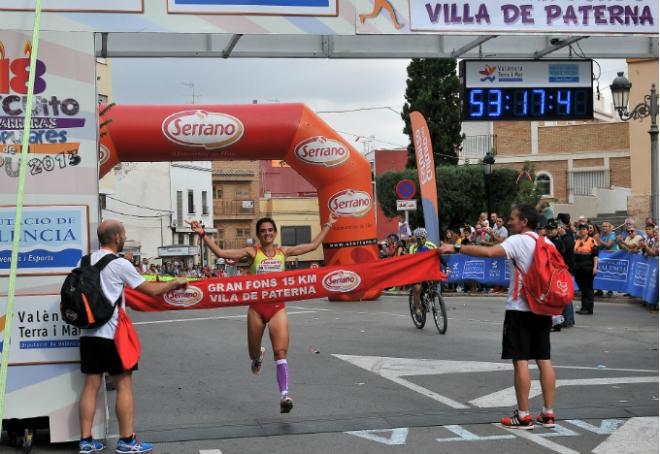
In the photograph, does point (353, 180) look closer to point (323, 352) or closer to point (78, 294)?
point (323, 352)

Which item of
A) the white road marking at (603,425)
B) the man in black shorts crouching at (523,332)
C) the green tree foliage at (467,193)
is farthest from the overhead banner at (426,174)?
the green tree foliage at (467,193)

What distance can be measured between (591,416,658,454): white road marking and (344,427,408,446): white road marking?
4.88 feet

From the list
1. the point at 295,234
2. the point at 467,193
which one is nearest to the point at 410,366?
the point at 467,193

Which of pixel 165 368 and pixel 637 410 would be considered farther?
pixel 165 368

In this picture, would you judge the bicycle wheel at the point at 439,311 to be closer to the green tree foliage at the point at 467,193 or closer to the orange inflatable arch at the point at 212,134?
the orange inflatable arch at the point at 212,134

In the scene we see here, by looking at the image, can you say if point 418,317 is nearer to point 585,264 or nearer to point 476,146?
point 585,264

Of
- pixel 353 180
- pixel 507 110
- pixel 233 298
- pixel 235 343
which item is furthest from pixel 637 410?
pixel 353 180

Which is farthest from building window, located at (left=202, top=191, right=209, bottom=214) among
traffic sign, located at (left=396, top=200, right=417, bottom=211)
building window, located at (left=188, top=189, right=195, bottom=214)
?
traffic sign, located at (left=396, top=200, right=417, bottom=211)

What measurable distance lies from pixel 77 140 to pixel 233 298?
1913 mm

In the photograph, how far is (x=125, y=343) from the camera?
291 inches

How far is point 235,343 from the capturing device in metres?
14.8

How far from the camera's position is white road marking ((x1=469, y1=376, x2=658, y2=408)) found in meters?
9.27

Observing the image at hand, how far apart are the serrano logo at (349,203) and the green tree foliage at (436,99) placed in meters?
24.7

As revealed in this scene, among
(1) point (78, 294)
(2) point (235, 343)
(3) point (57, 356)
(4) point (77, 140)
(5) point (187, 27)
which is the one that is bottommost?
(2) point (235, 343)
